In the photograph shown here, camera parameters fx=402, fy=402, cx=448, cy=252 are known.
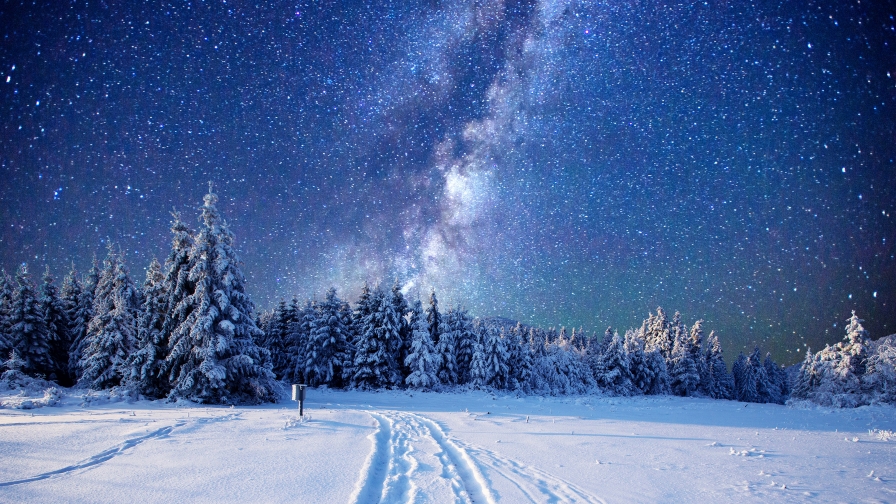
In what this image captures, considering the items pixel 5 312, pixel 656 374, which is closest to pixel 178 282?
pixel 5 312

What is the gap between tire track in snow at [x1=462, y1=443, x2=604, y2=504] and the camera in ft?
21.4

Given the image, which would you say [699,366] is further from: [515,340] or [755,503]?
[755,503]

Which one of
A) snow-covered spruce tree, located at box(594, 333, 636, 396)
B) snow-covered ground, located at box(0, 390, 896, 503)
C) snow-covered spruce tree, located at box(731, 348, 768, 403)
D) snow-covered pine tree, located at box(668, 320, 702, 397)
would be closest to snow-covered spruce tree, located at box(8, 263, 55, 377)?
snow-covered ground, located at box(0, 390, 896, 503)

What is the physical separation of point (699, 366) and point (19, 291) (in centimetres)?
7966

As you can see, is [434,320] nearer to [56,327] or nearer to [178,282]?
[178,282]

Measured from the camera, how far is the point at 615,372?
2016 inches

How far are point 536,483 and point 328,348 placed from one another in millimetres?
34996

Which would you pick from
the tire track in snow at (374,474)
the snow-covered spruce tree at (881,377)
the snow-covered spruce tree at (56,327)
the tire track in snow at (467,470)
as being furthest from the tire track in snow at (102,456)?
the snow-covered spruce tree at (881,377)

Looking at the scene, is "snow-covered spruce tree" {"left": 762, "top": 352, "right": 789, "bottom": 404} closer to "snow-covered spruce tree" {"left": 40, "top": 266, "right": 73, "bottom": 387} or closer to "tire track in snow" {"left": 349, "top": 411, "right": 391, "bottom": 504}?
"tire track in snow" {"left": 349, "top": 411, "right": 391, "bottom": 504}

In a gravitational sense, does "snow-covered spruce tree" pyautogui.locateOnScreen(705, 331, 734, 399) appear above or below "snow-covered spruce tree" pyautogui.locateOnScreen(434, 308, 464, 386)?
below

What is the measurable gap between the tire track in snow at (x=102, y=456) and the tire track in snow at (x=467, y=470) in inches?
270

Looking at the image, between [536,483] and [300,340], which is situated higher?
[300,340]

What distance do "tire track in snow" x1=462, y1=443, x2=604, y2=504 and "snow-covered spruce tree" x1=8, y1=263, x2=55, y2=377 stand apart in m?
41.7

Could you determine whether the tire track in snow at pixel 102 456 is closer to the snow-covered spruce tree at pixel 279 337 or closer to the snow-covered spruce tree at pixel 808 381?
the snow-covered spruce tree at pixel 279 337
